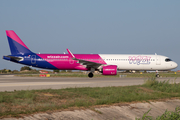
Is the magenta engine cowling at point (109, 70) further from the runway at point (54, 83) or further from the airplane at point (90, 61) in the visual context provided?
the runway at point (54, 83)

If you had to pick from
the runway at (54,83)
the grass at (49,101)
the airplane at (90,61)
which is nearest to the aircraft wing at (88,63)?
the airplane at (90,61)

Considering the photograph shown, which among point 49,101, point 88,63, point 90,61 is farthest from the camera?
point 90,61

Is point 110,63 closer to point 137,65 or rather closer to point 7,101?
point 137,65

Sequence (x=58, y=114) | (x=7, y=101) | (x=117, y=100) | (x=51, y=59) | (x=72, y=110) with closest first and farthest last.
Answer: (x=58, y=114) → (x=72, y=110) → (x=7, y=101) → (x=117, y=100) → (x=51, y=59)

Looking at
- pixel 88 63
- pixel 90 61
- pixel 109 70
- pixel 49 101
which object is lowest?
pixel 49 101

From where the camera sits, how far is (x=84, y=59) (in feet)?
105

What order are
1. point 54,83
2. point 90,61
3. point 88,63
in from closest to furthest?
point 54,83, point 88,63, point 90,61

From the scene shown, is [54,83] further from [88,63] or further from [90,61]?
[90,61]

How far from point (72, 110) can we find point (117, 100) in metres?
3.18

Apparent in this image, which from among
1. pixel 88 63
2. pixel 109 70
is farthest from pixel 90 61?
pixel 109 70

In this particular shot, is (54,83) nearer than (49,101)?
No

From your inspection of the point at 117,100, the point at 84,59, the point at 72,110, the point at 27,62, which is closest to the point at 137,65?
the point at 84,59

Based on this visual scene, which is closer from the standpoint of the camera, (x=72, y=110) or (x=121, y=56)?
(x=72, y=110)

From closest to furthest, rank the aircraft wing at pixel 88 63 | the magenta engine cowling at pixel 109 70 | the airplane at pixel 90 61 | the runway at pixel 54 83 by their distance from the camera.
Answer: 1. the runway at pixel 54 83
2. the magenta engine cowling at pixel 109 70
3. the aircraft wing at pixel 88 63
4. the airplane at pixel 90 61
